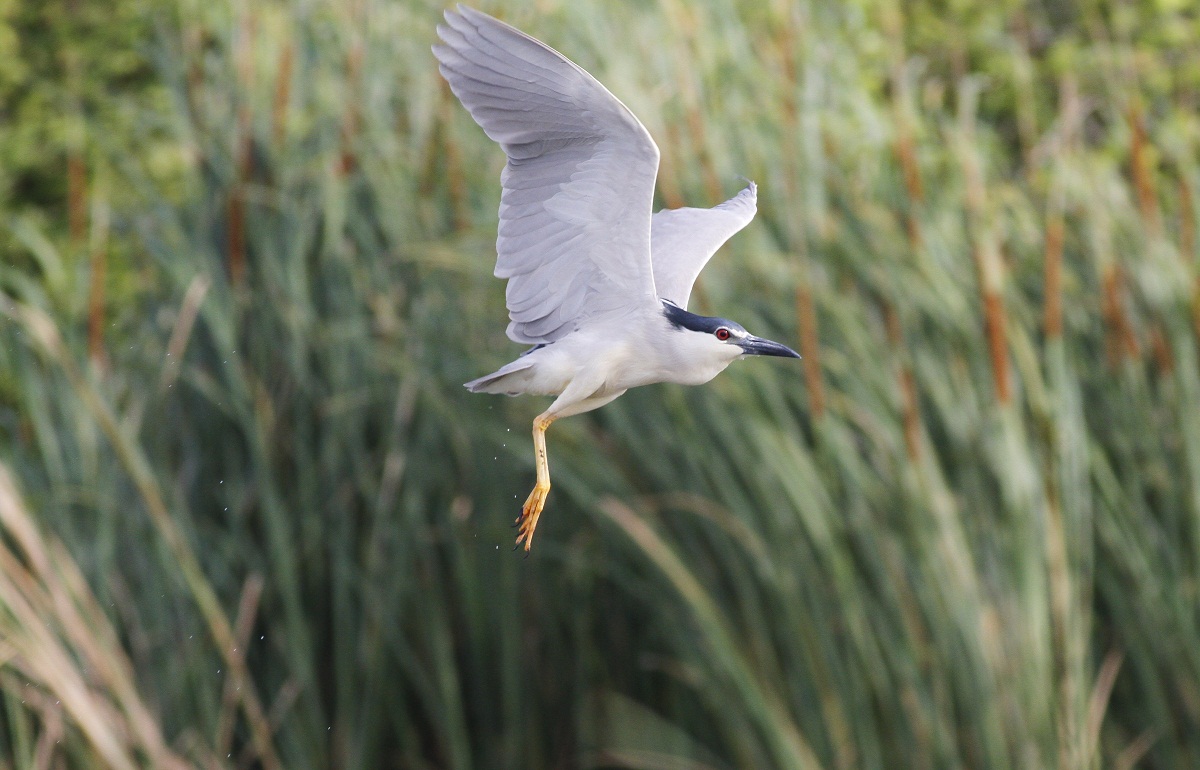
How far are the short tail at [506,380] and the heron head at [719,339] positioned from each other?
0.16 m

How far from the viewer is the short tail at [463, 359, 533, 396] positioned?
146 centimetres

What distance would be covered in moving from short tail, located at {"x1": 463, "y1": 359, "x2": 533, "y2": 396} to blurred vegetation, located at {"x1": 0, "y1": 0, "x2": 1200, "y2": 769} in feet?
3.94

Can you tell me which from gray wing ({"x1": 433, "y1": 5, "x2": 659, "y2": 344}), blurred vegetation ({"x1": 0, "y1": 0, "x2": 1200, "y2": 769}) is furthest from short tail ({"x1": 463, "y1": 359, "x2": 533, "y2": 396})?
blurred vegetation ({"x1": 0, "y1": 0, "x2": 1200, "y2": 769})

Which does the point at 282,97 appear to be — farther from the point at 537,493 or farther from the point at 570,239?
the point at 537,493

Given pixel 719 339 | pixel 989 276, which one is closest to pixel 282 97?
pixel 989 276

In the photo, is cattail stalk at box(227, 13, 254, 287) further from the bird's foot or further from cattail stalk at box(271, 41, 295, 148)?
the bird's foot

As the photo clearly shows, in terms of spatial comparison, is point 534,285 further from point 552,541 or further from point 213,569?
point 213,569

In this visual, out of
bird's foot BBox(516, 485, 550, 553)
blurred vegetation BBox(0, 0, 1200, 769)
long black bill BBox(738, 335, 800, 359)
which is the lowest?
blurred vegetation BBox(0, 0, 1200, 769)

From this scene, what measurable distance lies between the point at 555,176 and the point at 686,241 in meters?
0.39

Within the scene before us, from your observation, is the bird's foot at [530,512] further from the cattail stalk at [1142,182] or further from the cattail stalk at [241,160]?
the cattail stalk at [1142,182]

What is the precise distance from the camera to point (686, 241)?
6.54 feet

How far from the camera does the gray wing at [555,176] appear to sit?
60.2 inches

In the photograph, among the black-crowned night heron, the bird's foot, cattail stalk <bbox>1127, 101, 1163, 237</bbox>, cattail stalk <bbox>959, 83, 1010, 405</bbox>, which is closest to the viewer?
the bird's foot

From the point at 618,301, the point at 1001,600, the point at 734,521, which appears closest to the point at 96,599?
the point at 734,521
